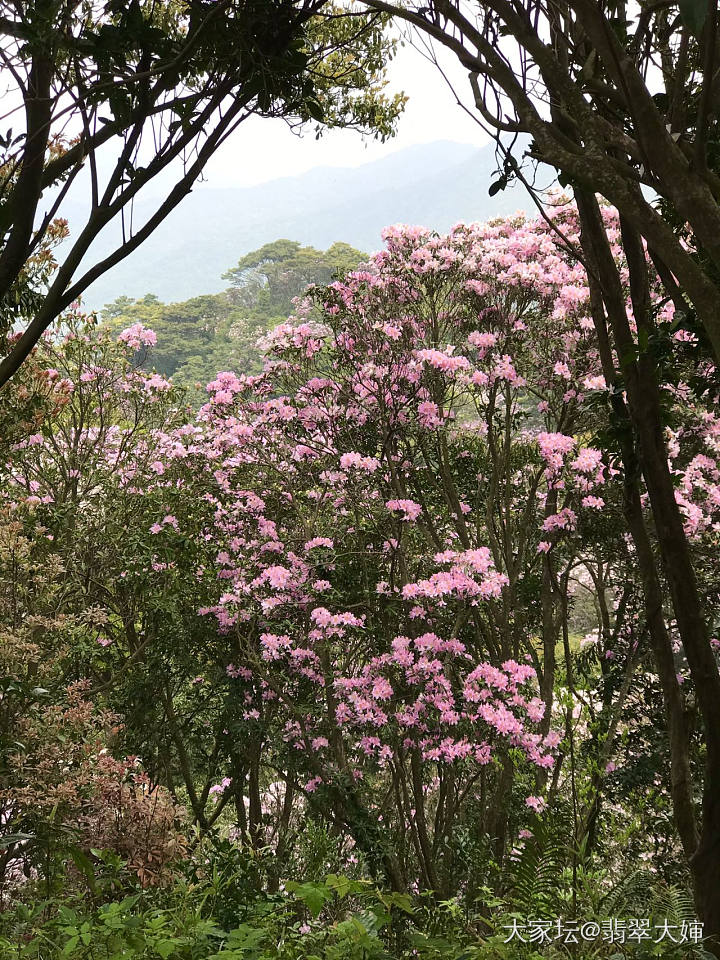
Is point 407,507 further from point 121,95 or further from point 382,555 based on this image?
point 121,95

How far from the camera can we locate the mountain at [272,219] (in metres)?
142

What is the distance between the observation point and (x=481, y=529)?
797 centimetres

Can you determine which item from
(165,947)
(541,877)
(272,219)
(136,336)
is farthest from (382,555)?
(272,219)

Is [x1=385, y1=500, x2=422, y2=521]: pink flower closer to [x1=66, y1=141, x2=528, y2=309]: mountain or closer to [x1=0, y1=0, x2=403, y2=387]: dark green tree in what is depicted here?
[x1=0, y1=0, x2=403, y2=387]: dark green tree

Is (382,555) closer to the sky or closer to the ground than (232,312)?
closer to the ground

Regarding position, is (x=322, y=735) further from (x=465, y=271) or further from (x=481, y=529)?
(x=465, y=271)

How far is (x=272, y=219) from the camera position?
177m

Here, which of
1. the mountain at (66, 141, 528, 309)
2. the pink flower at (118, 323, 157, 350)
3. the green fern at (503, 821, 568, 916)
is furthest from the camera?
the mountain at (66, 141, 528, 309)

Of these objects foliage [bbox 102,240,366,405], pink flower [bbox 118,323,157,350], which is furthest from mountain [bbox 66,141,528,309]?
pink flower [bbox 118,323,157,350]

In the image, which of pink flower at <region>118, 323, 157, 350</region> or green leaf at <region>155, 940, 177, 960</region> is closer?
green leaf at <region>155, 940, 177, 960</region>

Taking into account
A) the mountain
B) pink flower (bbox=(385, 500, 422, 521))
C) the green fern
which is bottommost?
the green fern

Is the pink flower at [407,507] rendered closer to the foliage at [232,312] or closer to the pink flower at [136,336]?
the pink flower at [136,336]

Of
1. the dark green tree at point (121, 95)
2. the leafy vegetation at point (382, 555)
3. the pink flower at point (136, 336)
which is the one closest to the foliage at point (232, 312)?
the pink flower at point (136, 336)

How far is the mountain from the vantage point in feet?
467
